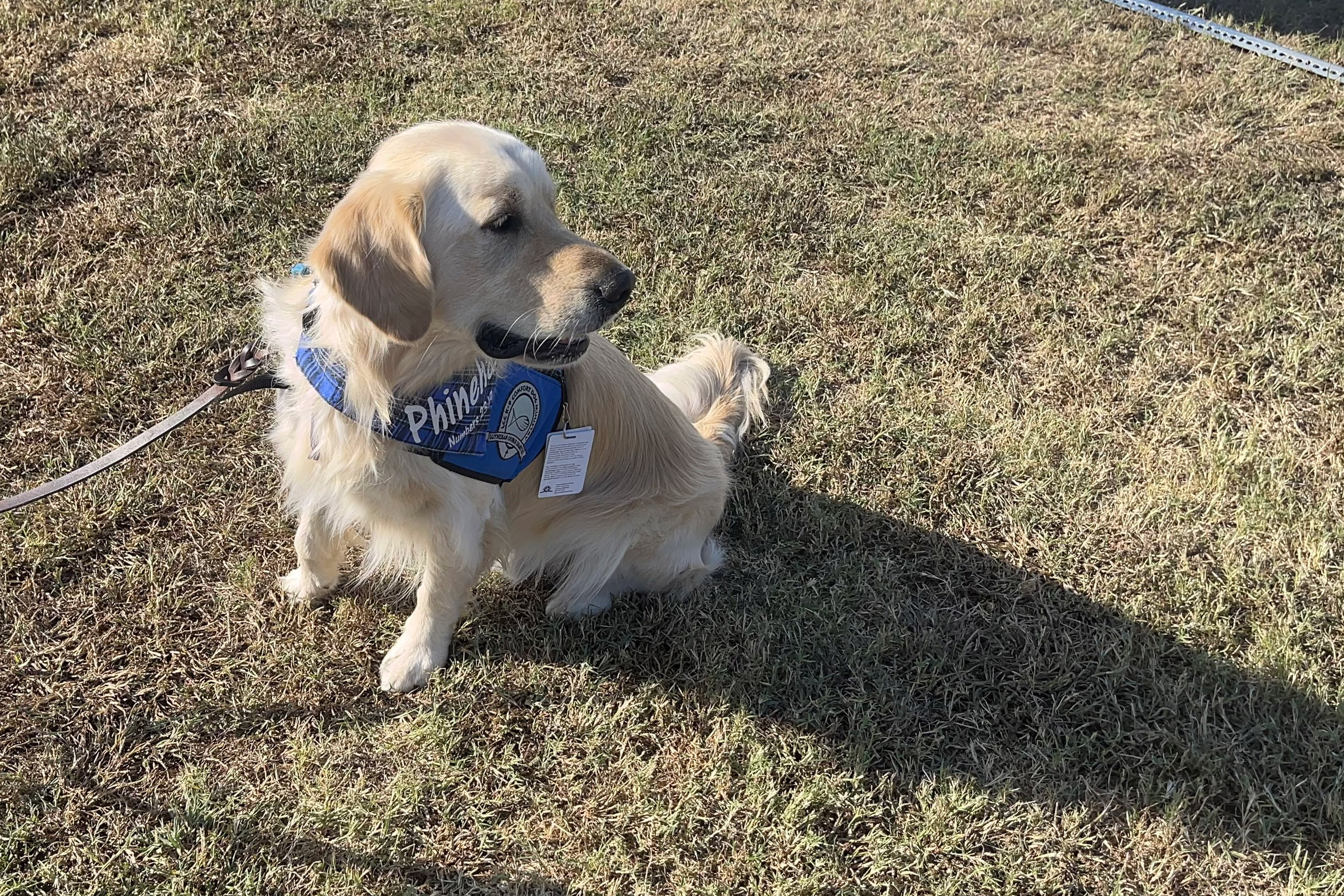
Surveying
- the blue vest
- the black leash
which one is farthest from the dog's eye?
the black leash

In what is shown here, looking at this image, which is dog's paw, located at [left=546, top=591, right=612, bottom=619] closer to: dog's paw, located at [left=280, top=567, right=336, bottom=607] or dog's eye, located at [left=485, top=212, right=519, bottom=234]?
dog's paw, located at [left=280, top=567, right=336, bottom=607]

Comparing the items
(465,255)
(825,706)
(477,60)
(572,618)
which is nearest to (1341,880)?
(825,706)

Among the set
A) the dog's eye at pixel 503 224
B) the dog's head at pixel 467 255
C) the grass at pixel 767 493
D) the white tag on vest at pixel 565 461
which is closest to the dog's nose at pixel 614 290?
the dog's head at pixel 467 255

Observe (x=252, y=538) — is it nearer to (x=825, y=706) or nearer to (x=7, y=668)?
(x=7, y=668)

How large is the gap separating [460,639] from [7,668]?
4.29 feet

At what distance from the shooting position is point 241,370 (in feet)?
7.41

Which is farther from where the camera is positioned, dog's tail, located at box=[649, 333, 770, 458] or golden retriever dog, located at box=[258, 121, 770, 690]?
dog's tail, located at box=[649, 333, 770, 458]

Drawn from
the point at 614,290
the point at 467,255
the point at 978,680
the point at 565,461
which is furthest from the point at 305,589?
the point at 978,680

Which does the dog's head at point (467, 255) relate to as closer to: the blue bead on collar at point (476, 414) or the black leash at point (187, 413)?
the blue bead on collar at point (476, 414)

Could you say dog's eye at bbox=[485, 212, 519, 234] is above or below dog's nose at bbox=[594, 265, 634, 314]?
above

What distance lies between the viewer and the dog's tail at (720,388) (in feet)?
10.8

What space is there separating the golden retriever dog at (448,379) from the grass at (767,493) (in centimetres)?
22

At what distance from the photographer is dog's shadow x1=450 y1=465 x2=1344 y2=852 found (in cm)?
264

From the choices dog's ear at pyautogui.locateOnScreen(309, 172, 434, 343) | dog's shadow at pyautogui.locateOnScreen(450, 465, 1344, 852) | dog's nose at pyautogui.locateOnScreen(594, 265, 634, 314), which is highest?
dog's ear at pyautogui.locateOnScreen(309, 172, 434, 343)
